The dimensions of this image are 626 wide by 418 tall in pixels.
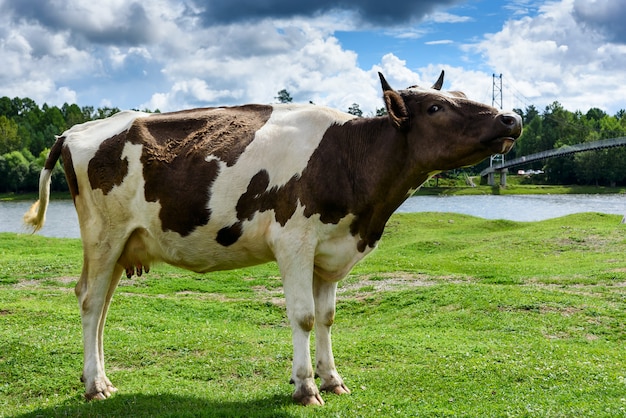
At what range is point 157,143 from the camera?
7.55m

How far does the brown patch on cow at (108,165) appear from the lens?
24.9 feet

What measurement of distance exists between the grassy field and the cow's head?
262 cm

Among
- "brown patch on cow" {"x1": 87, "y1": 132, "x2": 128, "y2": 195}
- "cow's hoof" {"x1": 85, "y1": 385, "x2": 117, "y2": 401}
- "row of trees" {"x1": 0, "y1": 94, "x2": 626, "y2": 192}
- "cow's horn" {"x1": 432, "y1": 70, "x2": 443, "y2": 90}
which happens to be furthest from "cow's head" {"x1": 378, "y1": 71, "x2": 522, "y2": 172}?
"row of trees" {"x1": 0, "y1": 94, "x2": 626, "y2": 192}

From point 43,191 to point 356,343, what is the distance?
518 centimetres

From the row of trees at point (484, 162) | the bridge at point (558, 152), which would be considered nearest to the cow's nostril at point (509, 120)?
the row of trees at point (484, 162)

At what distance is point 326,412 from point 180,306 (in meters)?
8.70

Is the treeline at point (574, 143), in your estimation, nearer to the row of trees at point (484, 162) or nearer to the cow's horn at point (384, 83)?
the row of trees at point (484, 162)

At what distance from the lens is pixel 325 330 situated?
7.40 metres

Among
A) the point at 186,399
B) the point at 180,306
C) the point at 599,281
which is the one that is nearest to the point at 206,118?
the point at 186,399

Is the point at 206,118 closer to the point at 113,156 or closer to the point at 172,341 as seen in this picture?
the point at 113,156

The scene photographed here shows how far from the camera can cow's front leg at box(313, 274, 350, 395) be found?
7406 millimetres

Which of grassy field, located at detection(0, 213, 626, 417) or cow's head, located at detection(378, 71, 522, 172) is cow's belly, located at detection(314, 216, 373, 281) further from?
grassy field, located at detection(0, 213, 626, 417)

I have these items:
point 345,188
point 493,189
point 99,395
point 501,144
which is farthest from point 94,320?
point 493,189

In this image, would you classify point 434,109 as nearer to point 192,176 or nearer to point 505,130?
point 505,130
